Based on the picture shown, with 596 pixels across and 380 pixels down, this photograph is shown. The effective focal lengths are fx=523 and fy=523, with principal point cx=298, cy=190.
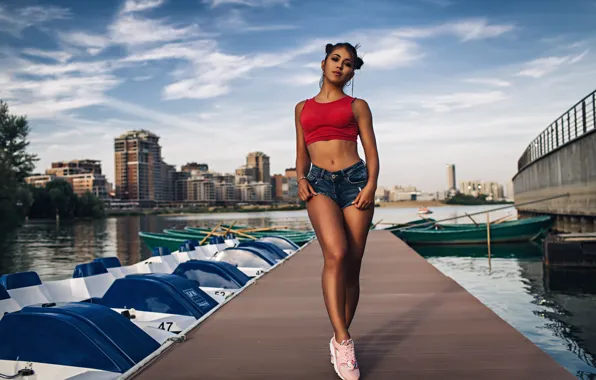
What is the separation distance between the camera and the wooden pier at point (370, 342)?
3.89 m

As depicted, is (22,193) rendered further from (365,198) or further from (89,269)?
(365,198)

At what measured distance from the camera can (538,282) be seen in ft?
56.8

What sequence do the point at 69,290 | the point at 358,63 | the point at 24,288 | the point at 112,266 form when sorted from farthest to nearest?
the point at 112,266, the point at 69,290, the point at 24,288, the point at 358,63

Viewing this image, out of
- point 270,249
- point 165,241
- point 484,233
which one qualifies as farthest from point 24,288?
point 484,233

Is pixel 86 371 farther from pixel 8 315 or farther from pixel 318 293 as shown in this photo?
pixel 318 293

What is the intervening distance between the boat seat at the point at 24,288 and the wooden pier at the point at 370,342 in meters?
3.57

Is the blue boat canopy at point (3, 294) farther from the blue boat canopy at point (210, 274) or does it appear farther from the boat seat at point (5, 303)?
the blue boat canopy at point (210, 274)

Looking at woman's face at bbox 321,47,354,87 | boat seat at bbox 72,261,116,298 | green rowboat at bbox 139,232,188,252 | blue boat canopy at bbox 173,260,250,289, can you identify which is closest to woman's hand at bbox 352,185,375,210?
woman's face at bbox 321,47,354,87

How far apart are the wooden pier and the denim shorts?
4.23ft

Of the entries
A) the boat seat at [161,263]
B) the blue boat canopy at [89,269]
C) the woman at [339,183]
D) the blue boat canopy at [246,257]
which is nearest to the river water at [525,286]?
the blue boat canopy at [246,257]

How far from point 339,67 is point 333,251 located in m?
1.36

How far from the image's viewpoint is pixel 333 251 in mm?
3617

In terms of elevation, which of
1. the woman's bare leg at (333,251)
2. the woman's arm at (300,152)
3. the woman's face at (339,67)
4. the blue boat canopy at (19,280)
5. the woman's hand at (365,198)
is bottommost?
the blue boat canopy at (19,280)

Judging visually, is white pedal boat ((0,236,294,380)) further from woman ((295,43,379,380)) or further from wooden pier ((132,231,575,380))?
woman ((295,43,379,380))
